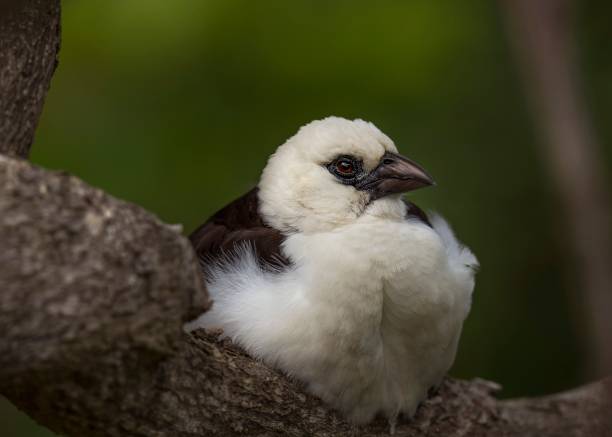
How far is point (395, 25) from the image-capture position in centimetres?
540

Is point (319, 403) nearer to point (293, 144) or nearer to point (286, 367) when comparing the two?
point (286, 367)

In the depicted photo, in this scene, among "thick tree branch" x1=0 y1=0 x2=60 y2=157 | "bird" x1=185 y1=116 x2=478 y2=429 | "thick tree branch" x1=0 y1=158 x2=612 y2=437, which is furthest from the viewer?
"bird" x1=185 y1=116 x2=478 y2=429

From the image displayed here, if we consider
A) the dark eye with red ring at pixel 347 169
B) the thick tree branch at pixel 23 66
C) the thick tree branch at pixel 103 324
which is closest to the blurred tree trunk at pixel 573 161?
the dark eye with red ring at pixel 347 169

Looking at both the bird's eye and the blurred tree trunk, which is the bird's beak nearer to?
the bird's eye

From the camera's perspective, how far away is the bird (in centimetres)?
380

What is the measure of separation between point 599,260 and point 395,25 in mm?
2961

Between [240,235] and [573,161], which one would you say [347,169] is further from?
[573,161]

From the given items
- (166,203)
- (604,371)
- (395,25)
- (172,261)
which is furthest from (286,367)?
(395,25)

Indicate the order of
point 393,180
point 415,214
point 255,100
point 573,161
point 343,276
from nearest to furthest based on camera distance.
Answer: point 573,161, point 343,276, point 393,180, point 415,214, point 255,100

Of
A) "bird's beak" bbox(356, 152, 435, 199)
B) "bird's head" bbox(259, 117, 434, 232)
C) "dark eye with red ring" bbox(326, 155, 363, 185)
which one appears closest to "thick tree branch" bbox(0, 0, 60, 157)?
"bird's head" bbox(259, 117, 434, 232)

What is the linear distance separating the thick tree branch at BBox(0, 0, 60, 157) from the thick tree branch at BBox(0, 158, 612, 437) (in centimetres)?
61

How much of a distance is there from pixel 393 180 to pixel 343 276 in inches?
23.7

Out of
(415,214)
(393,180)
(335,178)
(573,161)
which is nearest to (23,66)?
(335,178)

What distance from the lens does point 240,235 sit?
14.0 feet
